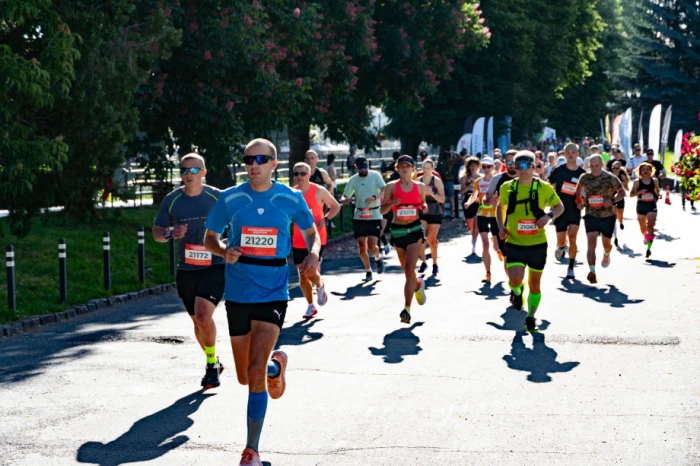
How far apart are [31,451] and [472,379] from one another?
12.5 feet

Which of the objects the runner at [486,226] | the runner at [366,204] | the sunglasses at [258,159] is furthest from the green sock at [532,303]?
the sunglasses at [258,159]

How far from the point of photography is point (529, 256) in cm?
1239

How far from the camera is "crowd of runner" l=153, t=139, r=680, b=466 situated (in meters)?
7.04

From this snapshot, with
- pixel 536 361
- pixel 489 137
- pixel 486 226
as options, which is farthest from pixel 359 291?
pixel 489 137

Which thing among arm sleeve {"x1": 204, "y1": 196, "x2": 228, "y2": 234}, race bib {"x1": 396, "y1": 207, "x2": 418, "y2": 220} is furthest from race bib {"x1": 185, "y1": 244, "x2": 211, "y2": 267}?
race bib {"x1": 396, "y1": 207, "x2": 418, "y2": 220}

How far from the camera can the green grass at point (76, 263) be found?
15539mm

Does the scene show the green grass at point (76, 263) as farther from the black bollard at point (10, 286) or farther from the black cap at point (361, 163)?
the black cap at point (361, 163)

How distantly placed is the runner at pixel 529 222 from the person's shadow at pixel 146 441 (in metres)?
4.90

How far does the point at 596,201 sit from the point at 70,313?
25.5 ft

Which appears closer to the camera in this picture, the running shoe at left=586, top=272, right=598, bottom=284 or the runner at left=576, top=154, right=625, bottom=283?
the running shoe at left=586, top=272, right=598, bottom=284

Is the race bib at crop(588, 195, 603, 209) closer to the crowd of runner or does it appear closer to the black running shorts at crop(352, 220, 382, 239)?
the crowd of runner

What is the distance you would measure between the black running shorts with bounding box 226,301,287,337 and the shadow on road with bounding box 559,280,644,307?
8129 mm

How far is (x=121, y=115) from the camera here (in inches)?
749

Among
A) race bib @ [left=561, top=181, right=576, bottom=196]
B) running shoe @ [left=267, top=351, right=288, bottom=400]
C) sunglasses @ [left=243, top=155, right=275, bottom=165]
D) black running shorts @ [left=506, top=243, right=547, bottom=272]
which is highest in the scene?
sunglasses @ [left=243, top=155, right=275, bottom=165]
